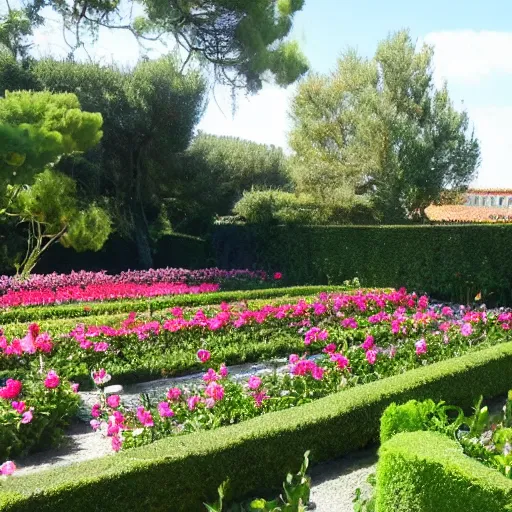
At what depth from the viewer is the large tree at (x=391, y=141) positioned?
2286 cm

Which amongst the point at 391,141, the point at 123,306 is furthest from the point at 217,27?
the point at 123,306

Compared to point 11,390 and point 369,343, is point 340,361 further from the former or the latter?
point 11,390

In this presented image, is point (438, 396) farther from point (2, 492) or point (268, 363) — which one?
point (2, 492)

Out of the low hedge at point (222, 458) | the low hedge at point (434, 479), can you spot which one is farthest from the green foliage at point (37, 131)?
the low hedge at point (434, 479)

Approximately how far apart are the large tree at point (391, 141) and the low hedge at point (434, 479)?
18.7m

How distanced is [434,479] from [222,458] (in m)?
1.37

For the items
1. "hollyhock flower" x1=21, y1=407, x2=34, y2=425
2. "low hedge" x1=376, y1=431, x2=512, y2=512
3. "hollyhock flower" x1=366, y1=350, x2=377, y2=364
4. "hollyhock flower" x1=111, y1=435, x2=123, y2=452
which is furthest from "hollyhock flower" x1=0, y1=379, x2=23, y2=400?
"hollyhock flower" x1=366, y1=350, x2=377, y2=364

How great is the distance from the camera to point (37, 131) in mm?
12602

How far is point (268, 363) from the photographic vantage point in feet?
24.7

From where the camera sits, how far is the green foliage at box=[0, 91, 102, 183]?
11.9 meters

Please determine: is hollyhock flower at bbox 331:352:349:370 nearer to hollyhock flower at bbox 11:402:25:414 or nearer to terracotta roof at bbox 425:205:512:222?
hollyhock flower at bbox 11:402:25:414

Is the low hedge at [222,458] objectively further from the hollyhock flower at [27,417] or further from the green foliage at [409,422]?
the hollyhock flower at [27,417]

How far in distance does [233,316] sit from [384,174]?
16.0 meters

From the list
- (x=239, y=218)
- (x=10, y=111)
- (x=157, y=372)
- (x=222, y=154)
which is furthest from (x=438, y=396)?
(x=222, y=154)
